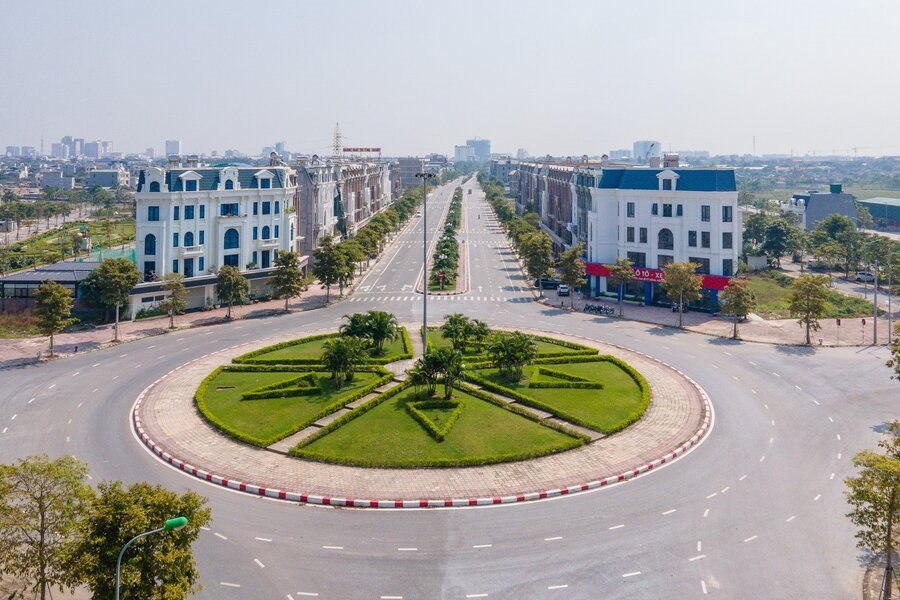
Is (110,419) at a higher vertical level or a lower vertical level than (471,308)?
lower

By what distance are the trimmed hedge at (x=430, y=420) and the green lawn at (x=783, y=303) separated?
34.5 m

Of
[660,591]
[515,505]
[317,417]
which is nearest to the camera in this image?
[660,591]

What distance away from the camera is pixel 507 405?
34594 millimetres

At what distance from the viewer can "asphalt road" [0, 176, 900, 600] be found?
19469mm

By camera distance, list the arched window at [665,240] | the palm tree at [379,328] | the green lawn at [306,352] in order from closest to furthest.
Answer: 1. the palm tree at [379,328]
2. the green lawn at [306,352]
3. the arched window at [665,240]

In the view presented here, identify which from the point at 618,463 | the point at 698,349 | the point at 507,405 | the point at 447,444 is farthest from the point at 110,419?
the point at 698,349

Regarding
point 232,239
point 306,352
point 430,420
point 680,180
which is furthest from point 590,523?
point 232,239

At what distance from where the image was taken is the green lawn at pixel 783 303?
61.2 m

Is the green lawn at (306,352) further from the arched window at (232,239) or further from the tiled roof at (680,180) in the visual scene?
the tiled roof at (680,180)

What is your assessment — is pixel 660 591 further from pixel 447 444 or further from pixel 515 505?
pixel 447 444

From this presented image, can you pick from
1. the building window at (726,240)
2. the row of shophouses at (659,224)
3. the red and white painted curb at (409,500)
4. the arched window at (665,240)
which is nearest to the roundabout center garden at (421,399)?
the red and white painted curb at (409,500)

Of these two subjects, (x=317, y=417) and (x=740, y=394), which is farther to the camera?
(x=740, y=394)

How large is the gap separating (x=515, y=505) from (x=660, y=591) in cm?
680

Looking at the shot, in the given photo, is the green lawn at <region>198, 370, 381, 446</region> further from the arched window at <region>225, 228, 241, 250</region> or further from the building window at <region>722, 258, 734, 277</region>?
the building window at <region>722, 258, 734, 277</region>
